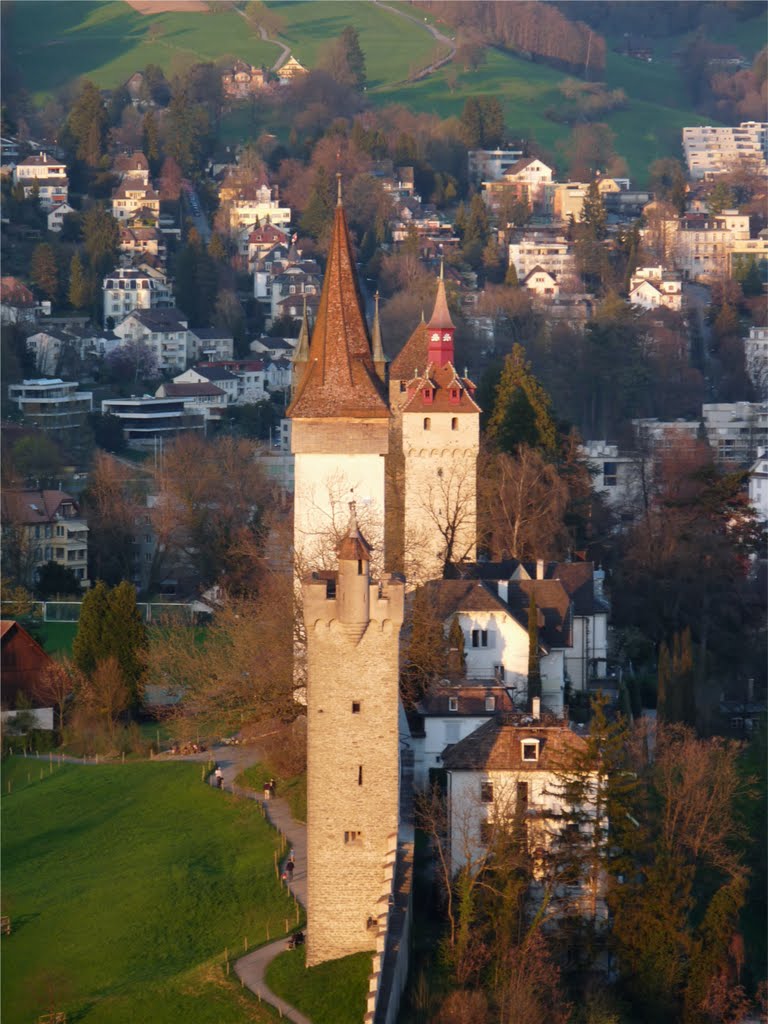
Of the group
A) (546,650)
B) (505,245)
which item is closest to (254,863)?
(546,650)

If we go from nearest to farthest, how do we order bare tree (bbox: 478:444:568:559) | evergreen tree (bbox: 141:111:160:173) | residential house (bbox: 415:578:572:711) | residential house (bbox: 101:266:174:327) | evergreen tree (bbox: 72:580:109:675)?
1. residential house (bbox: 415:578:572:711)
2. evergreen tree (bbox: 72:580:109:675)
3. bare tree (bbox: 478:444:568:559)
4. residential house (bbox: 101:266:174:327)
5. evergreen tree (bbox: 141:111:160:173)

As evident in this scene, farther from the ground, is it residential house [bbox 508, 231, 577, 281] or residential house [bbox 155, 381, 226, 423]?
residential house [bbox 508, 231, 577, 281]

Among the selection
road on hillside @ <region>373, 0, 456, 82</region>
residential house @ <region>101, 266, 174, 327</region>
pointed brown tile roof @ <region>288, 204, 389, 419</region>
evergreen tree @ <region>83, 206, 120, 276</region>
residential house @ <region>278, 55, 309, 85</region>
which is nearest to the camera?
pointed brown tile roof @ <region>288, 204, 389, 419</region>

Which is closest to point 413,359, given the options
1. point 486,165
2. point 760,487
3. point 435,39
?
point 760,487

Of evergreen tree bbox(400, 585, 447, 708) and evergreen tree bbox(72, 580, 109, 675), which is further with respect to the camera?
evergreen tree bbox(72, 580, 109, 675)

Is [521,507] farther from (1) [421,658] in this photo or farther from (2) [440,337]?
(1) [421,658]

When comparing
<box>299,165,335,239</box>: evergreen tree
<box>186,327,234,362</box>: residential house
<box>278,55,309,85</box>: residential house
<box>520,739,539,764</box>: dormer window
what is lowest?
A: <box>520,739,539,764</box>: dormer window

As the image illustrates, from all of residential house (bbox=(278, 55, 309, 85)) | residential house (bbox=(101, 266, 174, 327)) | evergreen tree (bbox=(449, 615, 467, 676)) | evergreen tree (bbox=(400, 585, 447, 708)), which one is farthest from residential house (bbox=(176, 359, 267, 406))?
residential house (bbox=(278, 55, 309, 85))

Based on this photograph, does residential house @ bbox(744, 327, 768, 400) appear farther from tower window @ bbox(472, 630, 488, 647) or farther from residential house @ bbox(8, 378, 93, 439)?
tower window @ bbox(472, 630, 488, 647)
